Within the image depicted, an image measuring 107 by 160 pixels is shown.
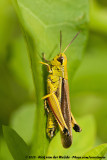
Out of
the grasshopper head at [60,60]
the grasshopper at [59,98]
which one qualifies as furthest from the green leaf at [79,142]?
the grasshopper head at [60,60]

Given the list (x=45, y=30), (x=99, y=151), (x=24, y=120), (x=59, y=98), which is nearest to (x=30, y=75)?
(x=24, y=120)

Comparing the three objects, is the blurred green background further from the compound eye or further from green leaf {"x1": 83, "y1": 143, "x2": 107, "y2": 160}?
green leaf {"x1": 83, "y1": 143, "x2": 107, "y2": 160}

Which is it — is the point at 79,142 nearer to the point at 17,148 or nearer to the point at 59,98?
Result: the point at 59,98

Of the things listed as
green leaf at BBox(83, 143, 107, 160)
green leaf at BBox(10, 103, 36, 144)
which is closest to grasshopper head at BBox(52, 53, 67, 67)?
green leaf at BBox(10, 103, 36, 144)

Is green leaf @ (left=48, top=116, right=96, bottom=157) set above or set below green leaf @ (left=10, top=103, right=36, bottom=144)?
below

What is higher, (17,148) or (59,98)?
(59,98)

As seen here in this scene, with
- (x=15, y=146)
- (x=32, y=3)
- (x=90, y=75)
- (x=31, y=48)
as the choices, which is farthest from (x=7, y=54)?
(x=15, y=146)

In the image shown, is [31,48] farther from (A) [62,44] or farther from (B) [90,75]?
(B) [90,75]
